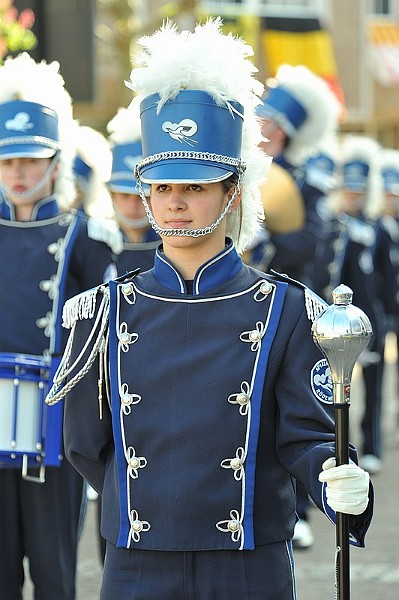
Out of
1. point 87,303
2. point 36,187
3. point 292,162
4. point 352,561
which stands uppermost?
point 292,162

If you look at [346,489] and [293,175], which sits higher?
[293,175]

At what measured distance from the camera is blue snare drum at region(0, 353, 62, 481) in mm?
4957

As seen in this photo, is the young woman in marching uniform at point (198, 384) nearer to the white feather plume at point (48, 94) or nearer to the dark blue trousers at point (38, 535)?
the dark blue trousers at point (38, 535)

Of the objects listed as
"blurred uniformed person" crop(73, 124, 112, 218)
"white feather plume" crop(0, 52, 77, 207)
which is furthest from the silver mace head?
"blurred uniformed person" crop(73, 124, 112, 218)

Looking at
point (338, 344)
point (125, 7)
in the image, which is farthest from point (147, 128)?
point (125, 7)

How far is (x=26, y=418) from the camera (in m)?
5.00

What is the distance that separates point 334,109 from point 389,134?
2344 cm

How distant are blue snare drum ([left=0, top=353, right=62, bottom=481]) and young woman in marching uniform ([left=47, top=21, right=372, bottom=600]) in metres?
1.12

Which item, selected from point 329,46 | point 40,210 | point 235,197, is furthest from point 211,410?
point 329,46

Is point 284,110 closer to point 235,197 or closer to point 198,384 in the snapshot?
point 235,197

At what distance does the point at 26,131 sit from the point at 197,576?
2.41m

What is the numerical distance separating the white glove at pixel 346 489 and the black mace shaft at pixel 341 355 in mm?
34

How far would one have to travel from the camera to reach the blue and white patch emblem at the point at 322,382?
3596mm

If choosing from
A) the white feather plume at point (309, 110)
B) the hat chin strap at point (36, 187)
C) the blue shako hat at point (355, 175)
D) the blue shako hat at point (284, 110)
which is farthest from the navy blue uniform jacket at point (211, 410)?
the blue shako hat at point (355, 175)
